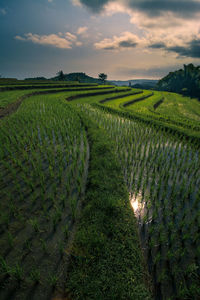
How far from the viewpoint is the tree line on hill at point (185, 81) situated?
35281mm

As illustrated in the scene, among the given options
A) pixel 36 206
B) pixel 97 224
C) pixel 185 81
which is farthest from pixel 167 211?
pixel 185 81

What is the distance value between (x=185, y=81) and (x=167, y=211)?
157ft

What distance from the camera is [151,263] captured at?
2.81 m

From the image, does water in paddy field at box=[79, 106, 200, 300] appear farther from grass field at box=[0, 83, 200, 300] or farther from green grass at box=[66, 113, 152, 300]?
green grass at box=[66, 113, 152, 300]

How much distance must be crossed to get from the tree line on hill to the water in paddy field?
119ft

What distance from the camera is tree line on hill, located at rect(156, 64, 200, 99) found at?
35281 millimetres

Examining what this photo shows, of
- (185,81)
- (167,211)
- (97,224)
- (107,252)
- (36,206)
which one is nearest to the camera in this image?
(107,252)

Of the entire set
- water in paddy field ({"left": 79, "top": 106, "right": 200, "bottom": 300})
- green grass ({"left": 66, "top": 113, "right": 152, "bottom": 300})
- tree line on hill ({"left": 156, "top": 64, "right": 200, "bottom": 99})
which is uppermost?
tree line on hill ({"left": 156, "top": 64, "right": 200, "bottom": 99})

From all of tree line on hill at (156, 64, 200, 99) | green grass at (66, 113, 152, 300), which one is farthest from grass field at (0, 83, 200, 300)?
tree line on hill at (156, 64, 200, 99)

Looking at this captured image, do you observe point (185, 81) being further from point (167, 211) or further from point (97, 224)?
point (97, 224)

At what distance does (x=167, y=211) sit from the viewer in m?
3.91

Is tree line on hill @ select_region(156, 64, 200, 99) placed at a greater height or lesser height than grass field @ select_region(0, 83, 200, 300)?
greater

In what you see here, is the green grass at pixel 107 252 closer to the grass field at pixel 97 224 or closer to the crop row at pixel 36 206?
the grass field at pixel 97 224

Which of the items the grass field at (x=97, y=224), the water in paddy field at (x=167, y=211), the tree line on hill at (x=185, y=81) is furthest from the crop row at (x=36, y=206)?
the tree line on hill at (x=185, y=81)
